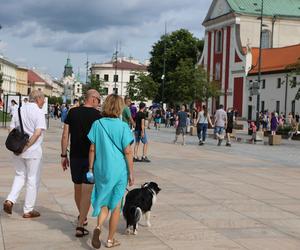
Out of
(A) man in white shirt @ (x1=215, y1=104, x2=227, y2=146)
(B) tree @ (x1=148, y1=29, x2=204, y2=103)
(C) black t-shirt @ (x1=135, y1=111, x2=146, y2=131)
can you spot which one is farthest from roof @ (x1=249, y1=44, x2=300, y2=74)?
(C) black t-shirt @ (x1=135, y1=111, x2=146, y2=131)

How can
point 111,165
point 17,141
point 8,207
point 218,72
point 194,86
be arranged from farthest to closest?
point 218,72 → point 194,86 → point 8,207 → point 17,141 → point 111,165

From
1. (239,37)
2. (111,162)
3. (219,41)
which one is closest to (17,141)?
(111,162)

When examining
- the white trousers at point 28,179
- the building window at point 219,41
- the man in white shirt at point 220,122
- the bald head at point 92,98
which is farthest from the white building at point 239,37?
the bald head at point 92,98

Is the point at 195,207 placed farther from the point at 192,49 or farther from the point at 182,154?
the point at 192,49

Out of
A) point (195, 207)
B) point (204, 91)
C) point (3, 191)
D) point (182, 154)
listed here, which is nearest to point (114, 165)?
point (195, 207)

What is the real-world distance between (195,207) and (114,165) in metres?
3.13

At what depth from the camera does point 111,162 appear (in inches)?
258

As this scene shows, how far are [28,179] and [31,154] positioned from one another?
363mm

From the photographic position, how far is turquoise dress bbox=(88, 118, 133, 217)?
656cm

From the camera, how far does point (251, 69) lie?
7538 cm

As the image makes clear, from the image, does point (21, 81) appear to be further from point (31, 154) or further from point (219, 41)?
point (31, 154)

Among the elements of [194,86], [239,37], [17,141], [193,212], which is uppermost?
[239,37]

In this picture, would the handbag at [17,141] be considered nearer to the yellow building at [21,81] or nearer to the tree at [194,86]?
the tree at [194,86]

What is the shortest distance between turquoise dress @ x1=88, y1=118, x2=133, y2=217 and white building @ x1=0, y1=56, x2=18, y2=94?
536ft
